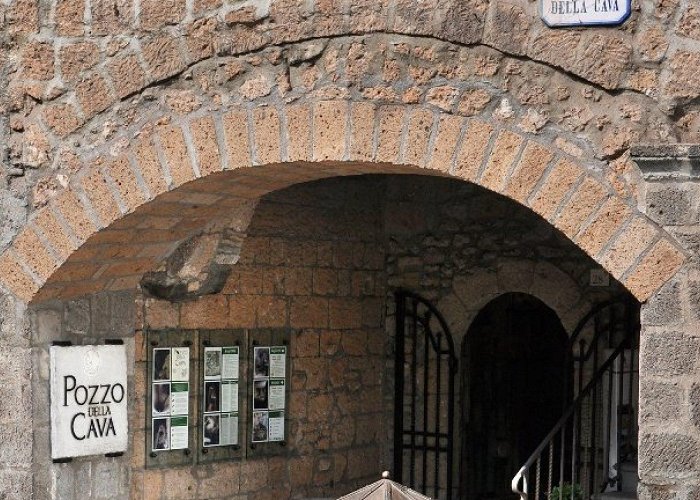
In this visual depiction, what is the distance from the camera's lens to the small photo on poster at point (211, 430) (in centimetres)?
775

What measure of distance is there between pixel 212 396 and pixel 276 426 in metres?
0.58

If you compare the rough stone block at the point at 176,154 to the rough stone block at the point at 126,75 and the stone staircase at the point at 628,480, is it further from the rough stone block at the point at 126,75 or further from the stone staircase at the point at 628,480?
the stone staircase at the point at 628,480

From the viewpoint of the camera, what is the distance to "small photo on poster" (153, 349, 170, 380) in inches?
293

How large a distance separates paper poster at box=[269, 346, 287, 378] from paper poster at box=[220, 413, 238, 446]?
40 cm

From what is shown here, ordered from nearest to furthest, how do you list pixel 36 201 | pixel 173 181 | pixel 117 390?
pixel 173 181 → pixel 36 201 → pixel 117 390

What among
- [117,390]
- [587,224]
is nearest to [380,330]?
[117,390]

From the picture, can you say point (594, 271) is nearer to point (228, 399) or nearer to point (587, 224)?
point (228, 399)

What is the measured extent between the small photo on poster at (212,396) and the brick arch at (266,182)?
96cm

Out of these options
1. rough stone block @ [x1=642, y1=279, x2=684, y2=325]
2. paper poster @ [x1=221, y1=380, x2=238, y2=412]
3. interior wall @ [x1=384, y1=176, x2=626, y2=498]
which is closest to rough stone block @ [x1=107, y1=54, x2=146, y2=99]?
paper poster @ [x1=221, y1=380, x2=238, y2=412]

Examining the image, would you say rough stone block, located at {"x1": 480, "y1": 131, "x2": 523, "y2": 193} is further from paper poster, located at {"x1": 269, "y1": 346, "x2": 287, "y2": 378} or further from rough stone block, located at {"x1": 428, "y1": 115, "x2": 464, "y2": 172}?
paper poster, located at {"x1": 269, "y1": 346, "x2": 287, "y2": 378}

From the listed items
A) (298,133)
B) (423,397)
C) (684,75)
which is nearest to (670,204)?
(684,75)

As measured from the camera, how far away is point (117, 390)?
700 centimetres

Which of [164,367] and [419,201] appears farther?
[419,201]

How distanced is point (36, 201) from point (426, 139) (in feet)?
7.00
